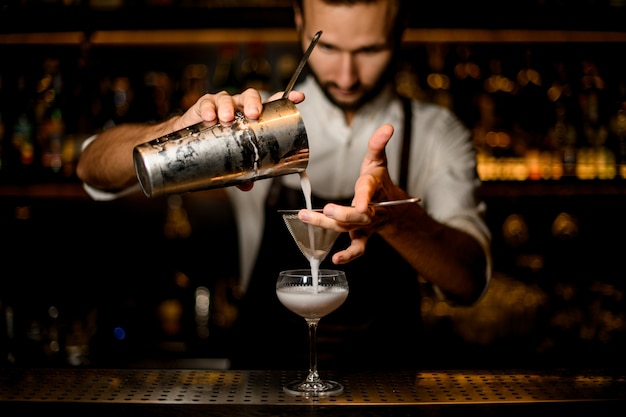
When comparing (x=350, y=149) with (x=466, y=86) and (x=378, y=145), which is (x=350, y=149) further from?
(x=378, y=145)

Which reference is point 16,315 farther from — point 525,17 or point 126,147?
point 525,17

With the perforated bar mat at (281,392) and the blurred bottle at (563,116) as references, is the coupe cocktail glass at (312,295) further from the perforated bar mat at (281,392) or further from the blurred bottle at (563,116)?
the blurred bottle at (563,116)

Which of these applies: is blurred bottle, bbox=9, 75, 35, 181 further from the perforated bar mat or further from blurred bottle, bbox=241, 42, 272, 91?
the perforated bar mat

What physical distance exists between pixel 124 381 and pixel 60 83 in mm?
1958

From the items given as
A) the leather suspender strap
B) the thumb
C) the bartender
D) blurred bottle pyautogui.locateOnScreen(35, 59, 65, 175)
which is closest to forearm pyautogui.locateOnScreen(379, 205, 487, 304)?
the bartender

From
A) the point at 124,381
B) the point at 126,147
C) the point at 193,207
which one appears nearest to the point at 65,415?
the point at 124,381

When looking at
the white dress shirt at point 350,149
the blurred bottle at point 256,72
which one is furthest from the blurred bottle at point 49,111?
the white dress shirt at point 350,149

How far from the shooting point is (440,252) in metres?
2.05

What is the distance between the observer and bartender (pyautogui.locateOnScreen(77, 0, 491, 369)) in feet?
7.06

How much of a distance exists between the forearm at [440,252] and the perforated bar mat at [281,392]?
1.14 ft

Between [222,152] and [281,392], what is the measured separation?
0.48 m

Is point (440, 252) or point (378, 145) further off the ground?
point (378, 145)

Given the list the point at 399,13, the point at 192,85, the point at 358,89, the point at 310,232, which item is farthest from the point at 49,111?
the point at 310,232

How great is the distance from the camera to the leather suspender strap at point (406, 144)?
8.57 feet
